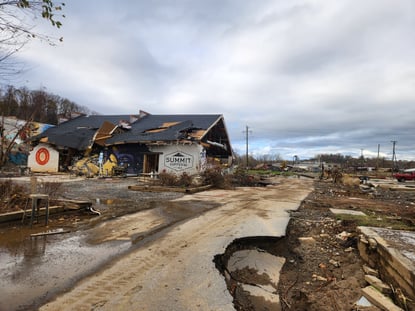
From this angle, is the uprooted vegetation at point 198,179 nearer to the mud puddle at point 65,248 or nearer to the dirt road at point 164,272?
the mud puddle at point 65,248

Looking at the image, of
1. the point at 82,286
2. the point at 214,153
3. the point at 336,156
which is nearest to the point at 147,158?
the point at 214,153

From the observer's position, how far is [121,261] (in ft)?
12.7

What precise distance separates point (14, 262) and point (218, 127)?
23.2 m

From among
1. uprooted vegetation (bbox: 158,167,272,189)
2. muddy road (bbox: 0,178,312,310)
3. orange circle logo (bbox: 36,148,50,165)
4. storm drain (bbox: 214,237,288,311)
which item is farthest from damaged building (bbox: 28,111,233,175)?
storm drain (bbox: 214,237,288,311)

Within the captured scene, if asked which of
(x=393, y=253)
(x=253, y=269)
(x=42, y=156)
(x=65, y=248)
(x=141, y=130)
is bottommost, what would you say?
(x=253, y=269)

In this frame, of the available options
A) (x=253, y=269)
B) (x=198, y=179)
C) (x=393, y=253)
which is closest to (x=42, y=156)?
(x=198, y=179)

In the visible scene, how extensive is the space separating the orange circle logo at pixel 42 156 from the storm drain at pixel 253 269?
2413 cm

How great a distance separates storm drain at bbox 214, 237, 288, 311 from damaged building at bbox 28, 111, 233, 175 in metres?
14.8

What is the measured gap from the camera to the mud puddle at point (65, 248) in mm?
2977

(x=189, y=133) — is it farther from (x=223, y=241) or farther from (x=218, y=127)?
(x=223, y=241)

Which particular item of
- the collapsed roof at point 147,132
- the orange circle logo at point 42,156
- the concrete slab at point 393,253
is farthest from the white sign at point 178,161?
the concrete slab at point 393,253

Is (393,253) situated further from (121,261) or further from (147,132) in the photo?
(147,132)

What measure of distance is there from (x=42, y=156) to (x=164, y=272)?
25062mm

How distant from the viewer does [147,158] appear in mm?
22156
